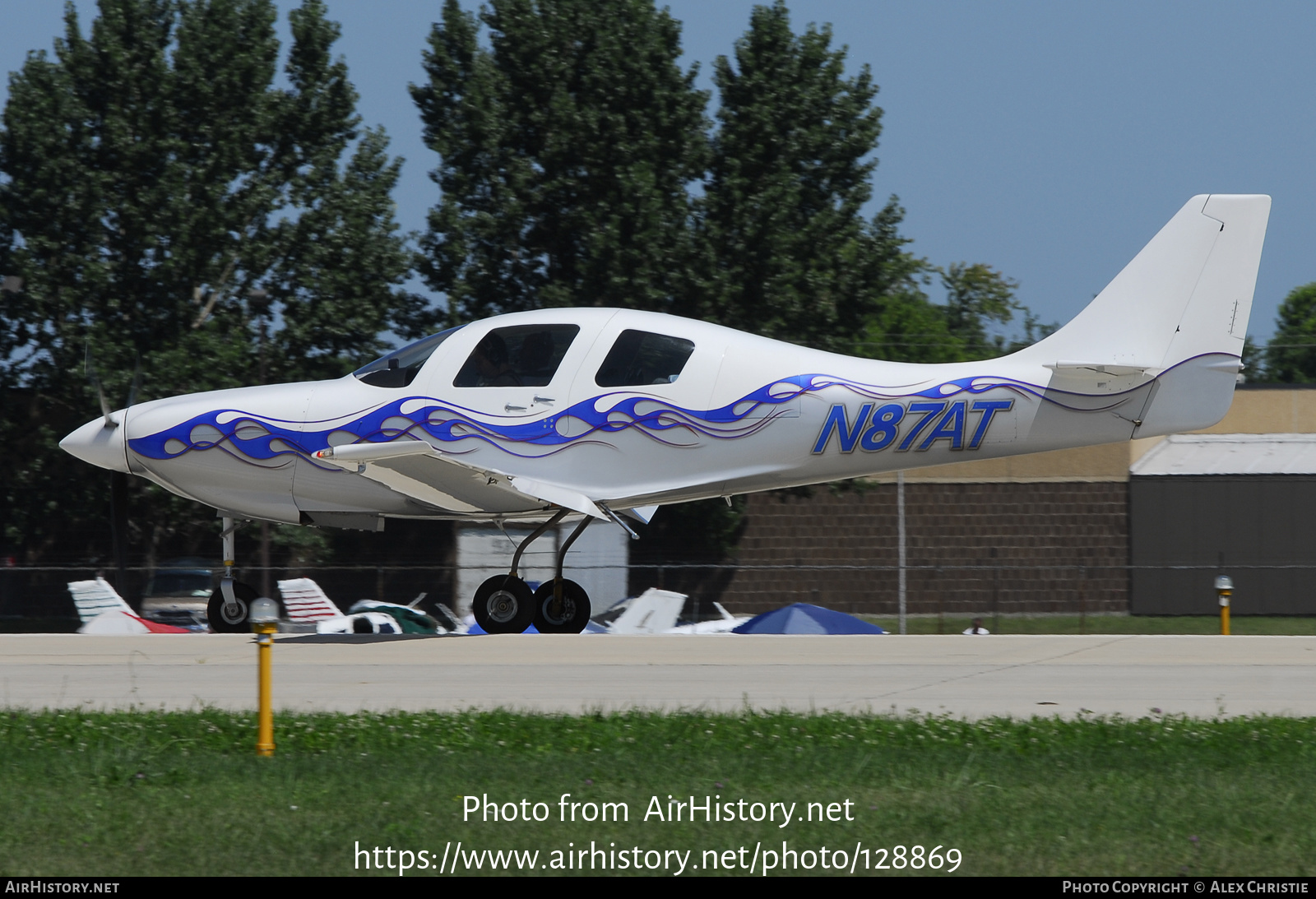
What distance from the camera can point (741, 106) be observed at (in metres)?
30.9

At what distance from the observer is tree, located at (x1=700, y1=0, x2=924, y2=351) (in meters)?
29.7

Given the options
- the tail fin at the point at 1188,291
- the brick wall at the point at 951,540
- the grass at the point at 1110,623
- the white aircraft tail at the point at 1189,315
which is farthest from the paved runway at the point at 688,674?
the brick wall at the point at 951,540

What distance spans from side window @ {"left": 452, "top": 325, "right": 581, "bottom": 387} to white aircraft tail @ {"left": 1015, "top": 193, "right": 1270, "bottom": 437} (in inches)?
176

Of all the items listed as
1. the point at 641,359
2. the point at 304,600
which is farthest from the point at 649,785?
the point at 304,600

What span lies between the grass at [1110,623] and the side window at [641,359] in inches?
640

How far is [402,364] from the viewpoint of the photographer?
13836 millimetres

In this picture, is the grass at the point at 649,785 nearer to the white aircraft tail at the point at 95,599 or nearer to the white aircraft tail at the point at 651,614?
the white aircraft tail at the point at 651,614

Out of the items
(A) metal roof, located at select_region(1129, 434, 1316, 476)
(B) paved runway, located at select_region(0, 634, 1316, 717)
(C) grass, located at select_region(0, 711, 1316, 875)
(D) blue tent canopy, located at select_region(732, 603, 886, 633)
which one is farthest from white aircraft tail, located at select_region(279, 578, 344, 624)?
(A) metal roof, located at select_region(1129, 434, 1316, 476)

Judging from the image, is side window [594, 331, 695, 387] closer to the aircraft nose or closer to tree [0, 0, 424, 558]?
the aircraft nose

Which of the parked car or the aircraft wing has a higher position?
the aircraft wing

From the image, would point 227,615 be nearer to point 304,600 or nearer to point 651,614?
point 651,614

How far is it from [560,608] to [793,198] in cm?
1716

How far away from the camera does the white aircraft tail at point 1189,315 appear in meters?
12.9

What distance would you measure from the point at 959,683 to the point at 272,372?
882 inches
